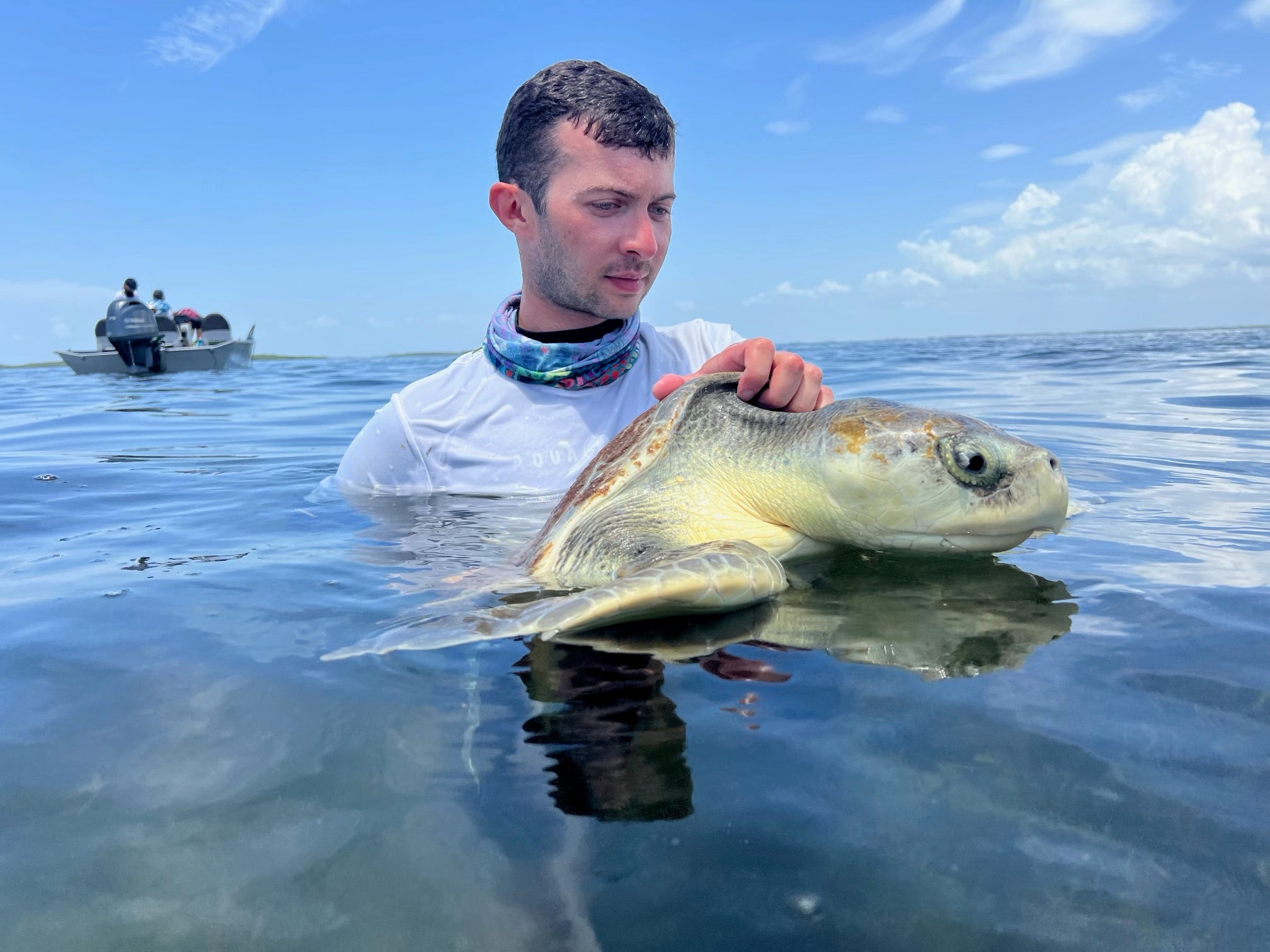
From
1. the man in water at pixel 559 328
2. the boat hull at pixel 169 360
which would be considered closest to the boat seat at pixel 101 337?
the boat hull at pixel 169 360

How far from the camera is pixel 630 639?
1650 millimetres

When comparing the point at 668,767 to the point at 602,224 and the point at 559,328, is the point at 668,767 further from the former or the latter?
the point at 559,328

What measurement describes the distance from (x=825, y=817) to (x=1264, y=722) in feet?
2.48

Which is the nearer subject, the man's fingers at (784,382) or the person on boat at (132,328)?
the man's fingers at (784,382)

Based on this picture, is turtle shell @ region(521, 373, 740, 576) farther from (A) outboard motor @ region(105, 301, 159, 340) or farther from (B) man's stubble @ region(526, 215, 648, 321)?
(A) outboard motor @ region(105, 301, 159, 340)

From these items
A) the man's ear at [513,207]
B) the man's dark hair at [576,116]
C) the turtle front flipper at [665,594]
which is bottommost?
the turtle front flipper at [665,594]

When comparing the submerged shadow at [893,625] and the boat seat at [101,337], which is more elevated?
the boat seat at [101,337]

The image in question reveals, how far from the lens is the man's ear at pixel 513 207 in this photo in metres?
3.27

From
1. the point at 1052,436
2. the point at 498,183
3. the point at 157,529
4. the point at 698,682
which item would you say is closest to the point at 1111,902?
the point at 698,682

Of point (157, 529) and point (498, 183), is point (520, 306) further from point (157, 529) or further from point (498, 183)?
point (157, 529)

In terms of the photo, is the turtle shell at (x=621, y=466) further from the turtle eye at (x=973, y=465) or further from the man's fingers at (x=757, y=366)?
the turtle eye at (x=973, y=465)

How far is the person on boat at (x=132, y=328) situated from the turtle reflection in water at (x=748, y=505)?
20985 mm

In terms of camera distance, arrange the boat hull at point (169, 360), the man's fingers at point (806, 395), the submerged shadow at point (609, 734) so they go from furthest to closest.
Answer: the boat hull at point (169, 360) → the man's fingers at point (806, 395) → the submerged shadow at point (609, 734)

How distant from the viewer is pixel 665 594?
5.26ft
